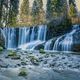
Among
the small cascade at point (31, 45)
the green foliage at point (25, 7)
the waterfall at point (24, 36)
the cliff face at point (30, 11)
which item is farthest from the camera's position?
the green foliage at point (25, 7)

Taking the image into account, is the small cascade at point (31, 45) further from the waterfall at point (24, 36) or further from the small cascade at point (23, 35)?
the small cascade at point (23, 35)

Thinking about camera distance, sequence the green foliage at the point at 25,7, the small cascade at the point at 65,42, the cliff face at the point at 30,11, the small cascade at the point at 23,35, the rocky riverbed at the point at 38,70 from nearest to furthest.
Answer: the rocky riverbed at the point at 38,70, the small cascade at the point at 65,42, the small cascade at the point at 23,35, the cliff face at the point at 30,11, the green foliage at the point at 25,7

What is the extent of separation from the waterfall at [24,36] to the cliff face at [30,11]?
1912 cm

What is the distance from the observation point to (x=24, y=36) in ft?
153

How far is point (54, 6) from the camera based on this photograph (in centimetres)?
7906

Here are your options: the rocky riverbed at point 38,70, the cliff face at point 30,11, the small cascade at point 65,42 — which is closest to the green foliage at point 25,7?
the cliff face at point 30,11

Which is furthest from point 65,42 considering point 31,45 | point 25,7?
point 25,7

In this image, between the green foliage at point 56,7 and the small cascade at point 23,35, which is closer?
the small cascade at point 23,35

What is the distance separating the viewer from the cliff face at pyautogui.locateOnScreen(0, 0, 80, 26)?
70844 millimetres

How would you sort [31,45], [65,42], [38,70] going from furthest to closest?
[31,45], [65,42], [38,70]

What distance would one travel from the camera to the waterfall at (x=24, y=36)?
44.7m

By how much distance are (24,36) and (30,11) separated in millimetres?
42980

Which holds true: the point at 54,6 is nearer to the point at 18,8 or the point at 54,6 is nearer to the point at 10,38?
the point at 18,8

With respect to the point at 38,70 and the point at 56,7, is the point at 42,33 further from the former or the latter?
the point at 56,7
